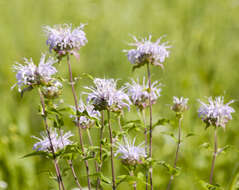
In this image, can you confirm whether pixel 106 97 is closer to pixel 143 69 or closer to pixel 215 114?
pixel 215 114

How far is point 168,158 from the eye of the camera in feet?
8.65

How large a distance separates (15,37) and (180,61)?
1.99 m

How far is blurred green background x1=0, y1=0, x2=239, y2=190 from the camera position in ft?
8.30

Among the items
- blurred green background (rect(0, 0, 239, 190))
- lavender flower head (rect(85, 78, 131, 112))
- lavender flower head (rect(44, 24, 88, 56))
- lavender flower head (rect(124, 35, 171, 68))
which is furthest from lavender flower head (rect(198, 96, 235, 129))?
lavender flower head (rect(44, 24, 88, 56))

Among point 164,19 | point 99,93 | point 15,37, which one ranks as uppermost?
point 164,19

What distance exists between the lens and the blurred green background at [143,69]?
253 centimetres

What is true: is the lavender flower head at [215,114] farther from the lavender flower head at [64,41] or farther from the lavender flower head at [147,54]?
the lavender flower head at [64,41]

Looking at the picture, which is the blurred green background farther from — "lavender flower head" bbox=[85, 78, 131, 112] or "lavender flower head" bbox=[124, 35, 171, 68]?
"lavender flower head" bbox=[85, 78, 131, 112]

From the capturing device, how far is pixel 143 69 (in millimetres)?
3457

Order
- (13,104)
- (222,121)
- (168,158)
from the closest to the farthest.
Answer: (222,121) → (168,158) → (13,104)

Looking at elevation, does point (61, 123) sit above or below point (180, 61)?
below

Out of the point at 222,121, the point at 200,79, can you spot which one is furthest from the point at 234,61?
the point at 222,121

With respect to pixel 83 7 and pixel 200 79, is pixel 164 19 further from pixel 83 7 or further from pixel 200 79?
pixel 200 79

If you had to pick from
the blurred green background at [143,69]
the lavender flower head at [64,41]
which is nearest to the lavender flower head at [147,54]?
the lavender flower head at [64,41]
